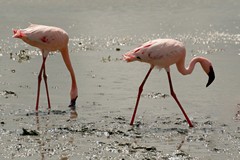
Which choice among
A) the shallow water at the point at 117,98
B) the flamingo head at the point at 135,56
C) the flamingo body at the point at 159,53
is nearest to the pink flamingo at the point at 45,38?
the shallow water at the point at 117,98

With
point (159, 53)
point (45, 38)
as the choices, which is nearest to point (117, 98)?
point (45, 38)

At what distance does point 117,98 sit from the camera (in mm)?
11500

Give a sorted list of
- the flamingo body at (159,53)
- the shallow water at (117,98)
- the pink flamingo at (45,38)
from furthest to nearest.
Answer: the pink flamingo at (45,38) < the flamingo body at (159,53) < the shallow water at (117,98)

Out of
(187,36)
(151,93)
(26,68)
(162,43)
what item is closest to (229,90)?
(151,93)

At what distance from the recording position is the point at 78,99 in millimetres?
11609

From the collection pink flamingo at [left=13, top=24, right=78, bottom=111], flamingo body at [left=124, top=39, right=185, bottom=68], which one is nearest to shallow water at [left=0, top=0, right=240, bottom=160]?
pink flamingo at [left=13, top=24, right=78, bottom=111]

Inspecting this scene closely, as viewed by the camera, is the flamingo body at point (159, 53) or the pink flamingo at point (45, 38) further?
the pink flamingo at point (45, 38)

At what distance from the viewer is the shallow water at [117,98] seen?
8.34m

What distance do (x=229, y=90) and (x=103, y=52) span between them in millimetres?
5273

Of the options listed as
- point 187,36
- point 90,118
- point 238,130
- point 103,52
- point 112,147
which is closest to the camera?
point 112,147

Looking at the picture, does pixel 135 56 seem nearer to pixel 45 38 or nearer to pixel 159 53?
pixel 159 53

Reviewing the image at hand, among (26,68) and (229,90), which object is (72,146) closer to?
(229,90)

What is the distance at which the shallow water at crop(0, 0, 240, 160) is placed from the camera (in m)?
8.34

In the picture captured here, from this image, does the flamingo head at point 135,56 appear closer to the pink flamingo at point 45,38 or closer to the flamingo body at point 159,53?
the flamingo body at point 159,53
